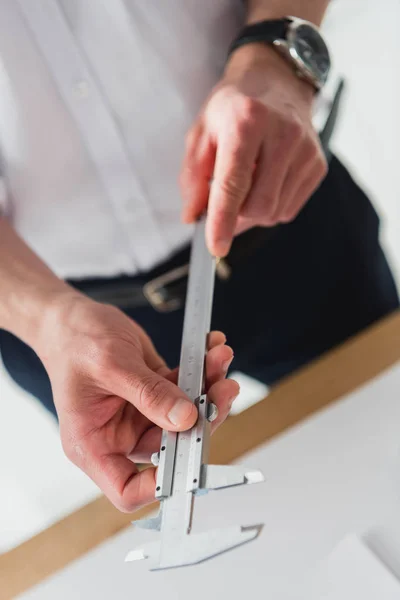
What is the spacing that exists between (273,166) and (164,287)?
0.58 ft

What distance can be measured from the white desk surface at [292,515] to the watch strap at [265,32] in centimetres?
34

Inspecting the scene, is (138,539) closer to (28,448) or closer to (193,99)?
(28,448)

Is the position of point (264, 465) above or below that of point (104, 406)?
below

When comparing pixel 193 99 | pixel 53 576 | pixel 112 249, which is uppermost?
pixel 193 99

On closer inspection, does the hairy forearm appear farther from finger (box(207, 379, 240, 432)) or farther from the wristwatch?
finger (box(207, 379, 240, 432))

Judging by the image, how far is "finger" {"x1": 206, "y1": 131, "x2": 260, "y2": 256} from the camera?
1.51 ft

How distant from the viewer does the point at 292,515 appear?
454 mm

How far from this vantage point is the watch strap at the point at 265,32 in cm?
52

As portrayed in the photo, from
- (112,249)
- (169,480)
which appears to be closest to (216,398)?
(169,480)

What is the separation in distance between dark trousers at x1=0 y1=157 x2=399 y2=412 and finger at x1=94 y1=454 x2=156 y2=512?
239mm

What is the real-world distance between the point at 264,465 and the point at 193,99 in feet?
1.14

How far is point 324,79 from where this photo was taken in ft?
1.80

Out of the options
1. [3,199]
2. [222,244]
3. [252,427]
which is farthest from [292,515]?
[3,199]

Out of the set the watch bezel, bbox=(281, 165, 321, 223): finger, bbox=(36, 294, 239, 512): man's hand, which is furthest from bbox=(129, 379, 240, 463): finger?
the watch bezel
